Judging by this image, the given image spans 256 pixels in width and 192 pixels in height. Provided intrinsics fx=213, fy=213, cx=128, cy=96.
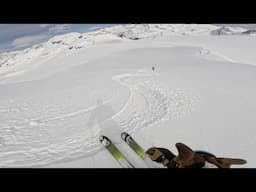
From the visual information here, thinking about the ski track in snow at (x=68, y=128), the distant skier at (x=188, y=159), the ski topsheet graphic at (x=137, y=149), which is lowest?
the distant skier at (x=188, y=159)

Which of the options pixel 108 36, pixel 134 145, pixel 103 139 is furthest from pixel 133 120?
pixel 108 36

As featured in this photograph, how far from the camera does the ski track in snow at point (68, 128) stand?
2521mm

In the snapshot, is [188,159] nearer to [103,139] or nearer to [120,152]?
[120,152]

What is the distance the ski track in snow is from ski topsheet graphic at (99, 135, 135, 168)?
3.4 inches

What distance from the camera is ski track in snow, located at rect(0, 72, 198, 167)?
99.3 inches

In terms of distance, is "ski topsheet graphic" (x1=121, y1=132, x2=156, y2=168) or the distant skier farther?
"ski topsheet graphic" (x1=121, y1=132, x2=156, y2=168)

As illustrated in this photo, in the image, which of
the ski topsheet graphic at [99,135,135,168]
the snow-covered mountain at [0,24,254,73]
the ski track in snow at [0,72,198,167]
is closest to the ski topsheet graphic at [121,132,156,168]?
the ski topsheet graphic at [99,135,135,168]

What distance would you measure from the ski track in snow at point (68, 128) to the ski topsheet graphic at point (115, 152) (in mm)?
87

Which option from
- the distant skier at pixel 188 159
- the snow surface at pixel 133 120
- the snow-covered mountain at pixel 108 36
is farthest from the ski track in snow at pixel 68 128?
the snow-covered mountain at pixel 108 36

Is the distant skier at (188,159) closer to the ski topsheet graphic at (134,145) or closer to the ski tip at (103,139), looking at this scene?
the ski topsheet graphic at (134,145)

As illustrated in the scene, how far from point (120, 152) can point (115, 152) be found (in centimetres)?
5

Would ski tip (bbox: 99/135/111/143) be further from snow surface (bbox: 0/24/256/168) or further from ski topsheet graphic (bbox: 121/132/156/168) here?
ski topsheet graphic (bbox: 121/132/156/168)
